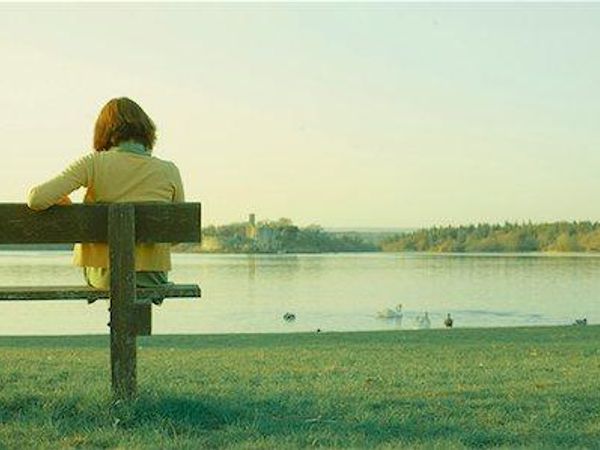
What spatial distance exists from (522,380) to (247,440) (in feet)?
11.7

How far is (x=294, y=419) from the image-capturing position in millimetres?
5535

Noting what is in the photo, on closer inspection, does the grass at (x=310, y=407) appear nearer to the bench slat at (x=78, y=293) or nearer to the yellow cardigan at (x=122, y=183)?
the bench slat at (x=78, y=293)

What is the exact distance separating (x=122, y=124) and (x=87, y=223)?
66 centimetres

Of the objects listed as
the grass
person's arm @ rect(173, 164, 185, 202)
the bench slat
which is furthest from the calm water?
the bench slat

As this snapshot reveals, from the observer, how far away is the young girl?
5738mm

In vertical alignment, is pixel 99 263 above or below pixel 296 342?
above

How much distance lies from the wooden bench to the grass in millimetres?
325

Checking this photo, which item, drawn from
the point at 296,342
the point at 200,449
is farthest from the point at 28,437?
the point at 296,342

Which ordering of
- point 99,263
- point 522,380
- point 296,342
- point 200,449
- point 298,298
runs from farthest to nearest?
point 298,298 → point 296,342 → point 522,380 → point 99,263 → point 200,449

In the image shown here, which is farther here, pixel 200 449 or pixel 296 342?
pixel 296 342

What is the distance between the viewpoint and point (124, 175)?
229 inches

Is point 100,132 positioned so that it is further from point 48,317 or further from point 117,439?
point 48,317

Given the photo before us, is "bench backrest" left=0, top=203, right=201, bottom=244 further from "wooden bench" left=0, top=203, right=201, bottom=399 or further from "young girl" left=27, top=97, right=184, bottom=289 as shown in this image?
"young girl" left=27, top=97, right=184, bottom=289

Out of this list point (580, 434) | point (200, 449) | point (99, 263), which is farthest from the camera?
point (99, 263)
